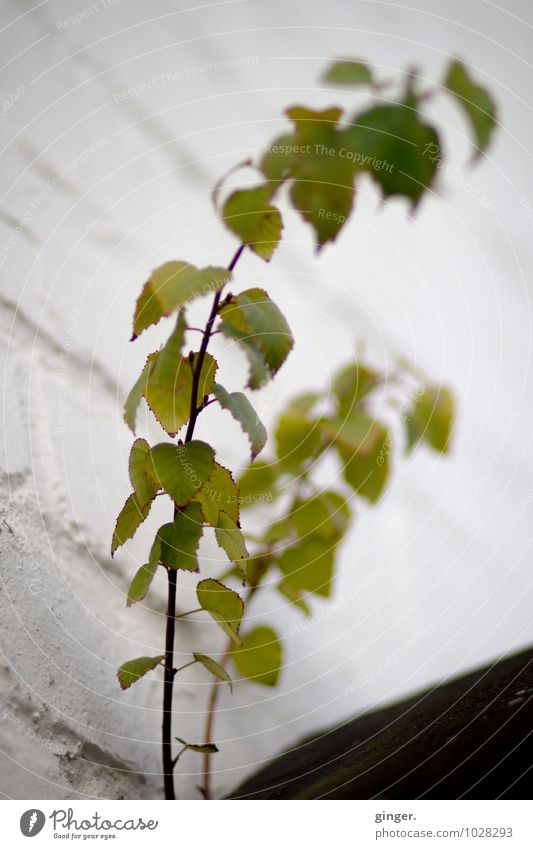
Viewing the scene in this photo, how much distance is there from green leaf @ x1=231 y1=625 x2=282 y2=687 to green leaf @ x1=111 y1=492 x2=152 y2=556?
8.4 inches

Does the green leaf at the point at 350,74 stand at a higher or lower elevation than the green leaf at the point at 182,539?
higher

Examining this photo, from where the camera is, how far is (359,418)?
57cm

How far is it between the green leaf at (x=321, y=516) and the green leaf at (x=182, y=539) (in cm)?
21

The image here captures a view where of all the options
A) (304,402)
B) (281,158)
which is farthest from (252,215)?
(304,402)

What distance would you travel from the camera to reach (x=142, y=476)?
383 mm

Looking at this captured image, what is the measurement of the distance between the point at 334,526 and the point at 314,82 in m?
0.38

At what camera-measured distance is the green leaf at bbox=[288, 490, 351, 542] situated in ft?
1.90

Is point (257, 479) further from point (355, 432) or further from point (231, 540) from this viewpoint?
point (231, 540)

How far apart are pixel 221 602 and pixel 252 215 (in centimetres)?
20

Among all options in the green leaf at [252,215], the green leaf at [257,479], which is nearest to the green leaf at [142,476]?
the green leaf at [252,215]

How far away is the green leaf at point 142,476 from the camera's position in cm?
38
